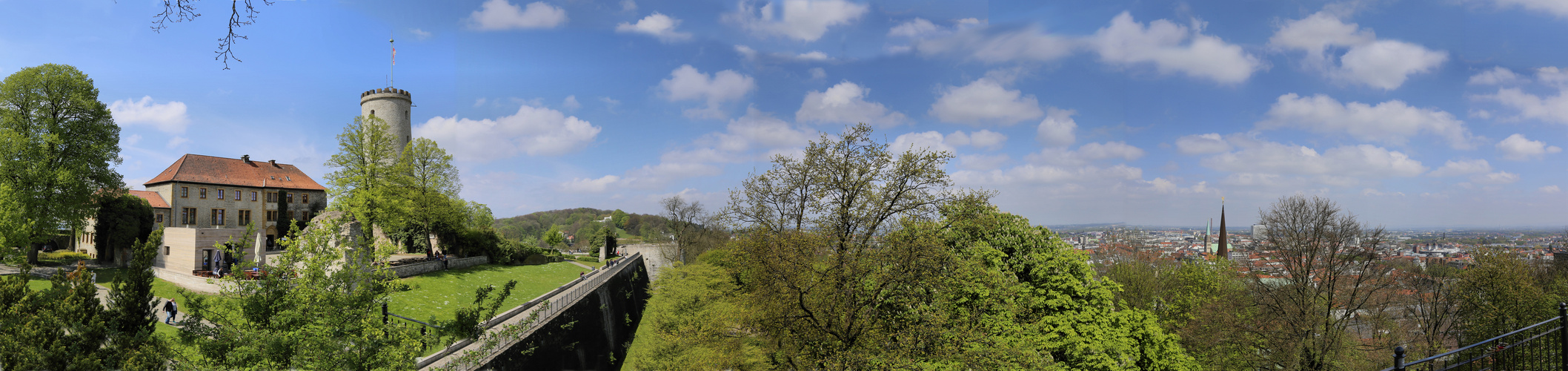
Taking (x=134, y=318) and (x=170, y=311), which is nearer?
(x=134, y=318)

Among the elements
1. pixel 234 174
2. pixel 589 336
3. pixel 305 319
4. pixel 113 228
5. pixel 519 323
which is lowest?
pixel 589 336

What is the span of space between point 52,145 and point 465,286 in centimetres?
1483

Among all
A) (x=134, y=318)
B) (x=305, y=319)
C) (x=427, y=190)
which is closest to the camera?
(x=305, y=319)

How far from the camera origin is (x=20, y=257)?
13.9 m

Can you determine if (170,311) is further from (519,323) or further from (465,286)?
(519,323)

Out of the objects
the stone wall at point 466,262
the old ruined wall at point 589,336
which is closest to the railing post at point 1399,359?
the old ruined wall at point 589,336

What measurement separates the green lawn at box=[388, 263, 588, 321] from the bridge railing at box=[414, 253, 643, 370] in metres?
1.69

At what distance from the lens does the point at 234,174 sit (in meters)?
38.2

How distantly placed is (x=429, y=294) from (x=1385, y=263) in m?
34.5

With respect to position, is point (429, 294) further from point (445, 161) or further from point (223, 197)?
point (223, 197)

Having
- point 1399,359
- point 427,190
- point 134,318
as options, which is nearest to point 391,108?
point 427,190

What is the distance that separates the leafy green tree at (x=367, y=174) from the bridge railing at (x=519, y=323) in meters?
10.4

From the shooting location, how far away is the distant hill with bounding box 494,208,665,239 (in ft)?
353

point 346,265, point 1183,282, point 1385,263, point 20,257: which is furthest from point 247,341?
point 1183,282
